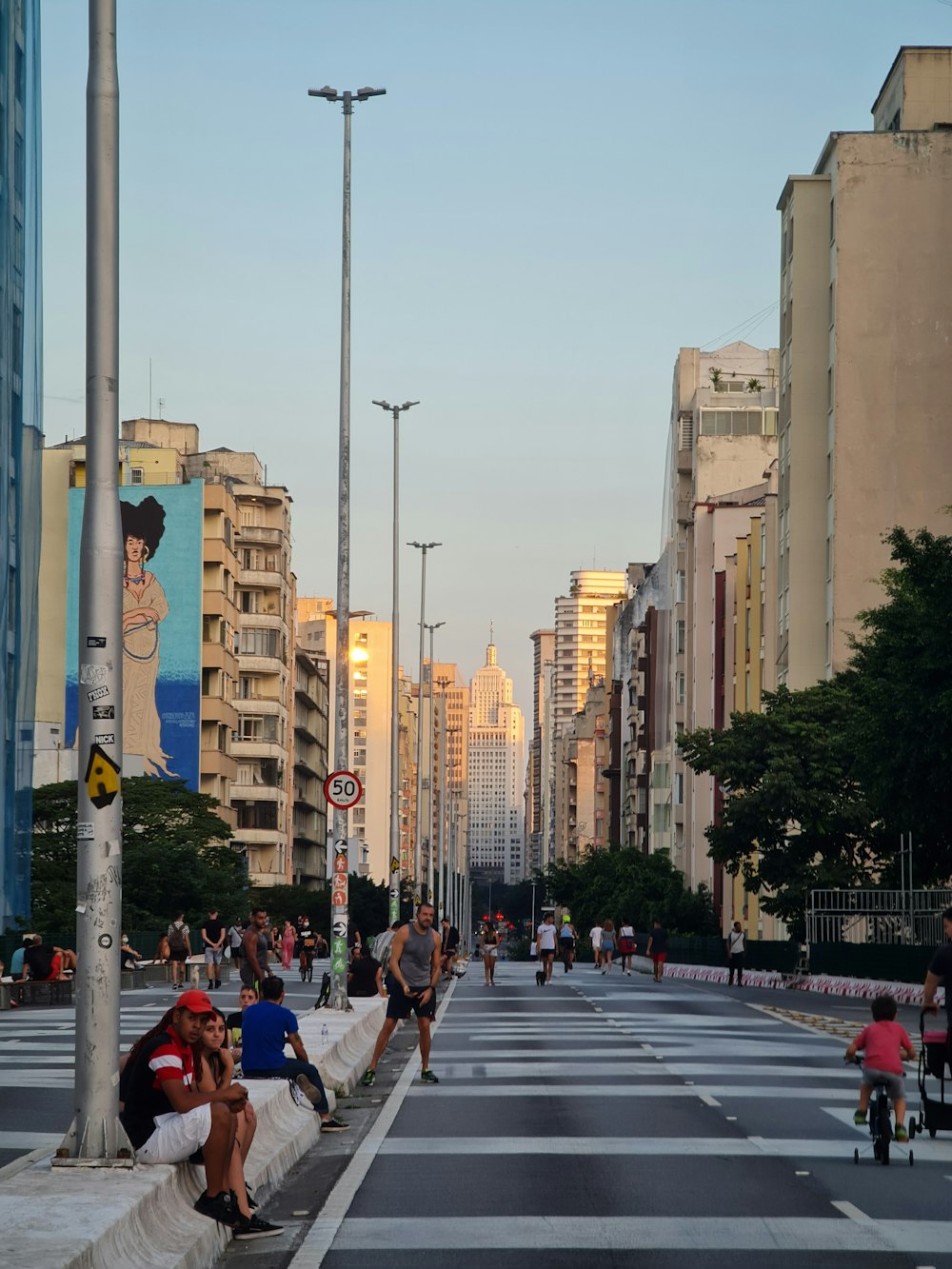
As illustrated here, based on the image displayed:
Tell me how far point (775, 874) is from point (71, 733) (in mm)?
52152

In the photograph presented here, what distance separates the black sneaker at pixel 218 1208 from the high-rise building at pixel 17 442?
75.6 ft

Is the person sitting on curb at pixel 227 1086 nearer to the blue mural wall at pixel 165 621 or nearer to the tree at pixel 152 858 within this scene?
the tree at pixel 152 858

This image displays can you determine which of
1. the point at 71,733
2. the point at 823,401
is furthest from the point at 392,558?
the point at 71,733

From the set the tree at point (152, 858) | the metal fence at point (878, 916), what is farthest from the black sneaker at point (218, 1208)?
the tree at point (152, 858)

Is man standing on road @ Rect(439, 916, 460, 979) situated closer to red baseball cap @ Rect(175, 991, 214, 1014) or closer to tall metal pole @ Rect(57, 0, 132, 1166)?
red baseball cap @ Rect(175, 991, 214, 1014)

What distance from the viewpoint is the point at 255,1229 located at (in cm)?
1098

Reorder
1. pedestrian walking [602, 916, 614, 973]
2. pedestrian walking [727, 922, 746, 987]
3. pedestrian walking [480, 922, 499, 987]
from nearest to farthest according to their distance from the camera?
pedestrian walking [480, 922, 499, 987]
pedestrian walking [727, 922, 746, 987]
pedestrian walking [602, 916, 614, 973]

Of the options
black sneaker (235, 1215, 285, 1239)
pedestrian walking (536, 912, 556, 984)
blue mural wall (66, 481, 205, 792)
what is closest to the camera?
black sneaker (235, 1215, 285, 1239)

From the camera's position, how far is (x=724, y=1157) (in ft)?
46.1

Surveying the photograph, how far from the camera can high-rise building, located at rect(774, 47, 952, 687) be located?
68.2 meters

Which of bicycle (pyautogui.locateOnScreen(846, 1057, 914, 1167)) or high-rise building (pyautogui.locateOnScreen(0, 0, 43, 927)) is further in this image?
high-rise building (pyautogui.locateOnScreen(0, 0, 43, 927))

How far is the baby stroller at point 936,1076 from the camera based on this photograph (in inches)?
590

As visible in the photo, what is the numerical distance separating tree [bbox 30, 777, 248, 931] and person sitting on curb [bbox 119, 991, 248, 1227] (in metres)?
55.7

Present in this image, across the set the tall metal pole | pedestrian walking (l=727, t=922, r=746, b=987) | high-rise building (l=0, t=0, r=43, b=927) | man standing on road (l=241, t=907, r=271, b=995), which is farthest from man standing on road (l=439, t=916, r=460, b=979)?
the tall metal pole
